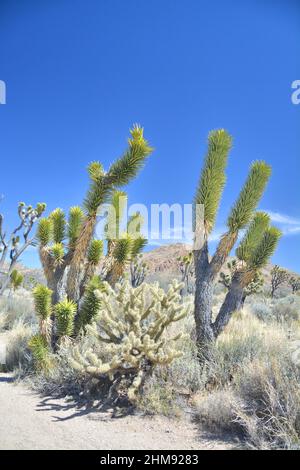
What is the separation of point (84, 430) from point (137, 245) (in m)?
3.93

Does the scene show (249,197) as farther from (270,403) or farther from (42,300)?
(42,300)

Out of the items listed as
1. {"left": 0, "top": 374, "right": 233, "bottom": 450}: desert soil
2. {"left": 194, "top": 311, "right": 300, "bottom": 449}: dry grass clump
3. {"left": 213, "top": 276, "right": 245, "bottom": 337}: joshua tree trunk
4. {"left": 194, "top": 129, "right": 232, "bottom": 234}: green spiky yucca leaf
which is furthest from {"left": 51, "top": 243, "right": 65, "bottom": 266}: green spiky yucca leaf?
{"left": 194, "top": 311, "right": 300, "bottom": 449}: dry grass clump

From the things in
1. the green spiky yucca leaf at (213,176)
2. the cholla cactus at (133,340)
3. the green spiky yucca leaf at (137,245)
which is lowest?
the cholla cactus at (133,340)

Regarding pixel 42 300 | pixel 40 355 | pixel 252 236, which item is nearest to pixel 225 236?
pixel 252 236

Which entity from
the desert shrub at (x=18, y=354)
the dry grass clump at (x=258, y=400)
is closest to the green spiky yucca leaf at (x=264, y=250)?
the dry grass clump at (x=258, y=400)

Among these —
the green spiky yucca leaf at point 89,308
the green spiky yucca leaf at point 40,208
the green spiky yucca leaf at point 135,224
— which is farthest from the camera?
the green spiky yucca leaf at point 40,208

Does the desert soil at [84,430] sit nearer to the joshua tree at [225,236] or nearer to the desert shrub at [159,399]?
the desert shrub at [159,399]

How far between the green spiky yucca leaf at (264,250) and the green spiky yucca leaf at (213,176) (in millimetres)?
897

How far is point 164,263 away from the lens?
58.4m

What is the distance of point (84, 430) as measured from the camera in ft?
13.6

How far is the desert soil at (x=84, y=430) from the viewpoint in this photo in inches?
151

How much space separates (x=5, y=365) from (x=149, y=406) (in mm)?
3571

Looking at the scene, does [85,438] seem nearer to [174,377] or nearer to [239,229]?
[174,377]
